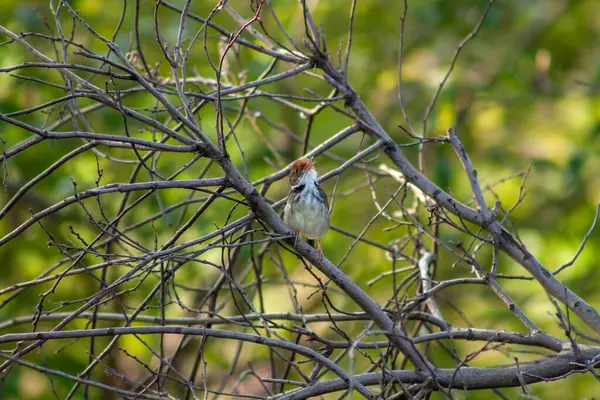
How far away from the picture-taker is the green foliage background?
5.80 m

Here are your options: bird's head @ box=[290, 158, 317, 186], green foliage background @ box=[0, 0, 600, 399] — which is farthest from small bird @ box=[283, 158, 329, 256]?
green foliage background @ box=[0, 0, 600, 399]

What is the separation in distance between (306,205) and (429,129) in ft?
7.80

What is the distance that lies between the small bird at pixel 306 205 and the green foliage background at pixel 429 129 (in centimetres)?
114

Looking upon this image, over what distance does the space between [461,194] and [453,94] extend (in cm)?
122

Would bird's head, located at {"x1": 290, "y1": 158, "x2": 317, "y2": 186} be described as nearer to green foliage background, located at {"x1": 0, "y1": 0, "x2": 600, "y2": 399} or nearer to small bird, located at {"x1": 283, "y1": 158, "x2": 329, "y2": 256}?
small bird, located at {"x1": 283, "y1": 158, "x2": 329, "y2": 256}

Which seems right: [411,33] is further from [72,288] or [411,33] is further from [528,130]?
[72,288]

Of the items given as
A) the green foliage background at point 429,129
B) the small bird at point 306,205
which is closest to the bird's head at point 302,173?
the small bird at point 306,205

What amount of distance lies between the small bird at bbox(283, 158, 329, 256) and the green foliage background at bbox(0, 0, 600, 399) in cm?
114

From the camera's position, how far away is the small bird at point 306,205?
4.14 m

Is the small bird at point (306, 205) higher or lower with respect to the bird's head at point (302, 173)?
lower

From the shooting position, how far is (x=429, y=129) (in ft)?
20.3

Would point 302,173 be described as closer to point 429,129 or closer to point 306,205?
point 306,205

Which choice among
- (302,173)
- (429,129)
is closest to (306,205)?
(302,173)

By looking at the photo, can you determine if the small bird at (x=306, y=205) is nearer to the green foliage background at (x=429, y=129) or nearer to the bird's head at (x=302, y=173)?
the bird's head at (x=302, y=173)
